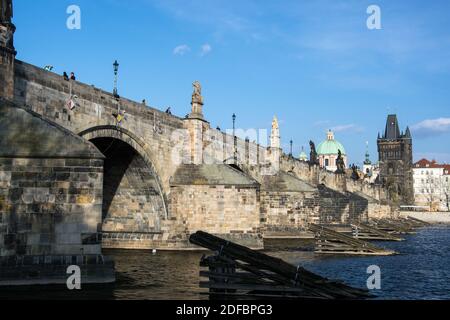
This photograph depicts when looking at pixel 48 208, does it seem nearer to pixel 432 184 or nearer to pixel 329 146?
pixel 432 184

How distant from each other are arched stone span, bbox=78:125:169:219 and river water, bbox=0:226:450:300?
424cm

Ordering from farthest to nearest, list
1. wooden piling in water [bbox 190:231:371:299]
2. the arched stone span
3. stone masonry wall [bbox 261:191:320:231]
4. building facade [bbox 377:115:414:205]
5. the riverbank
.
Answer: building facade [bbox 377:115:414:205] → the riverbank → stone masonry wall [bbox 261:191:320:231] → the arched stone span → wooden piling in water [bbox 190:231:371:299]

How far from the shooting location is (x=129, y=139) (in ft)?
100

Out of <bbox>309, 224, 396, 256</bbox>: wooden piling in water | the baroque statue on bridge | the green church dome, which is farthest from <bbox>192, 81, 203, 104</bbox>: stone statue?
the green church dome

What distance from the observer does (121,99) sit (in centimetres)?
2953

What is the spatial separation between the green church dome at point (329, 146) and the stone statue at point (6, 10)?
572 ft

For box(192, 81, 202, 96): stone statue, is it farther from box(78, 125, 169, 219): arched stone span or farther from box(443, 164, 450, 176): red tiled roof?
box(443, 164, 450, 176): red tiled roof

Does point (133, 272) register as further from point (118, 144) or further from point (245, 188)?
point (245, 188)

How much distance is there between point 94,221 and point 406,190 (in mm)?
145084

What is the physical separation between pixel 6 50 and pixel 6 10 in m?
1.40

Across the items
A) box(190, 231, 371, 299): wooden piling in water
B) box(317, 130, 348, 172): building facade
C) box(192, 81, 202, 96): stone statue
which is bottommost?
box(190, 231, 371, 299): wooden piling in water

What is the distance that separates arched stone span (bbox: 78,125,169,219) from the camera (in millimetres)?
26855

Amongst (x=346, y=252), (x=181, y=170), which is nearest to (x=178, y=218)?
(x=181, y=170)

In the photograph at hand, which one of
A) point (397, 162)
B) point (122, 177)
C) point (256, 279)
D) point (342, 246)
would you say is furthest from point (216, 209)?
point (397, 162)
